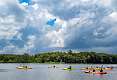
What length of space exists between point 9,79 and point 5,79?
957 mm

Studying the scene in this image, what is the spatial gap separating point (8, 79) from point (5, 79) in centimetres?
72

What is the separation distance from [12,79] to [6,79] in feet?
4.23

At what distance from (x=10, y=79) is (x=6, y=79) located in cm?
89

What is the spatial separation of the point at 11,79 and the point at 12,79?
22cm

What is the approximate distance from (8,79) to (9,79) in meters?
0.23

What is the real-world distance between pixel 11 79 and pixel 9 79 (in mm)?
467

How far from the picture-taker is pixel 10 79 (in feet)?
227

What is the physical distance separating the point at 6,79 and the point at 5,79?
9.1 inches

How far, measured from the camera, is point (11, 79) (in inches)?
2724

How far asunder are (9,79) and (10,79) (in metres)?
0.23

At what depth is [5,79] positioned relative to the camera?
68750 mm

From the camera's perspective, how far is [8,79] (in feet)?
227

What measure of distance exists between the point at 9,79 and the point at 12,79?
660 millimetres
